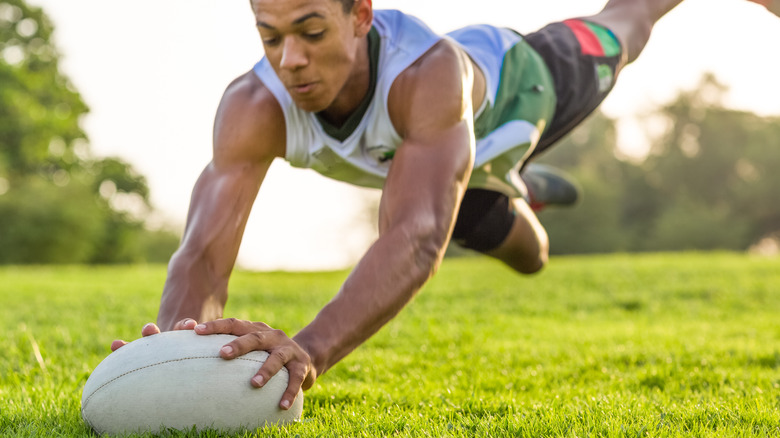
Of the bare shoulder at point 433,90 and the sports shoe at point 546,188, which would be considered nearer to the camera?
the bare shoulder at point 433,90

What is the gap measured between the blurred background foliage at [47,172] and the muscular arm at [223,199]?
26778mm

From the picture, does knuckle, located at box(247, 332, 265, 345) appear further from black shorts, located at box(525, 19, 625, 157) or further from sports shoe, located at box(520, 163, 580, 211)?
sports shoe, located at box(520, 163, 580, 211)

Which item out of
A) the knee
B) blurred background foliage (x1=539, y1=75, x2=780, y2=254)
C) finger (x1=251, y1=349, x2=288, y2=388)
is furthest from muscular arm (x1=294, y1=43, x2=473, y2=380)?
blurred background foliage (x1=539, y1=75, x2=780, y2=254)

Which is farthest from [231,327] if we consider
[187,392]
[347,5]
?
[347,5]

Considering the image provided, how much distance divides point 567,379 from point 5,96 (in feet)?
90.1

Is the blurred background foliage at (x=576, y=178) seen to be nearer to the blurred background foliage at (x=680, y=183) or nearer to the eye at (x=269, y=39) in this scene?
the blurred background foliage at (x=680, y=183)

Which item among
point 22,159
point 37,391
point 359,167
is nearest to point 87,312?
point 37,391

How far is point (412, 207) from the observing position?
2625mm

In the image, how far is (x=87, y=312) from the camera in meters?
6.94

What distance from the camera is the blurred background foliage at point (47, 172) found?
91.2 ft

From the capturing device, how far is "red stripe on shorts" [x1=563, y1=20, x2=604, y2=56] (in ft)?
14.3

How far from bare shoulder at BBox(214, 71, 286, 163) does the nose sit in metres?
0.56

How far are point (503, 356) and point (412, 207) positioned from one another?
2.30 metres

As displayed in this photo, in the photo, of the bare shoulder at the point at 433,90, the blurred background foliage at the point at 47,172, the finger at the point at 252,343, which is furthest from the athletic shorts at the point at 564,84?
the blurred background foliage at the point at 47,172
